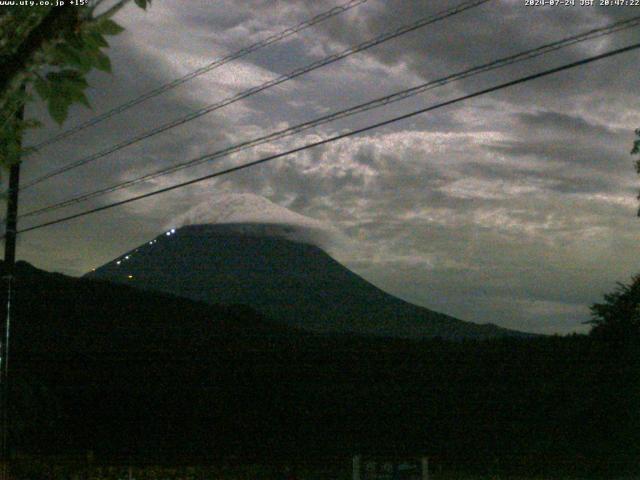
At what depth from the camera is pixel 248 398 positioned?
98.5 feet

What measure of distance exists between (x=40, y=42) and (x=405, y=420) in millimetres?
25478

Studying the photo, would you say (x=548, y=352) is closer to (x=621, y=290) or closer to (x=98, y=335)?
(x=621, y=290)

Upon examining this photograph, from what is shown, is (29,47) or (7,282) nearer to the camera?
(29,47)

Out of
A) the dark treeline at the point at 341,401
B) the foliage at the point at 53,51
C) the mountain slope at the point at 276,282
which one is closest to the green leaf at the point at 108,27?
the foliage at the point at 53,51

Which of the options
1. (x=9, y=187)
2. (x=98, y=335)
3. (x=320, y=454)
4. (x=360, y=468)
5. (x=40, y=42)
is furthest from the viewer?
(x=98, y=335)

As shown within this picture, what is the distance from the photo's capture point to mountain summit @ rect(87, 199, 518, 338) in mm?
79125

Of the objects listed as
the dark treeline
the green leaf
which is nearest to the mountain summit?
the dark treeline

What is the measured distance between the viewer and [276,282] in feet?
337

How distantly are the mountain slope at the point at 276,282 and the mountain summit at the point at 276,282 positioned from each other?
8 centimetres

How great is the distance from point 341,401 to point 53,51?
2568cm

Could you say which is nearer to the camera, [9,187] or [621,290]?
[9,187]

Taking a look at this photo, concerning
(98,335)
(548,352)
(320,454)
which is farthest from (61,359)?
(548,352)

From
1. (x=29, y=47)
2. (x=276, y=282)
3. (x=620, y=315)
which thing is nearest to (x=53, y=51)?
(x=29, y=47)

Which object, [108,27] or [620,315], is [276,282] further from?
[108,27]
